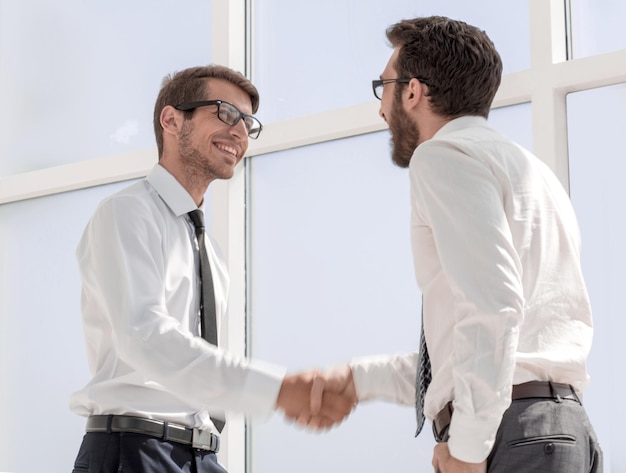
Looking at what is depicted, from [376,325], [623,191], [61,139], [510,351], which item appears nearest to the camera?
[510,351]

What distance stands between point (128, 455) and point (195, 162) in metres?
0.90

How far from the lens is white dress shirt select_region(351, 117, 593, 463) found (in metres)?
1.88

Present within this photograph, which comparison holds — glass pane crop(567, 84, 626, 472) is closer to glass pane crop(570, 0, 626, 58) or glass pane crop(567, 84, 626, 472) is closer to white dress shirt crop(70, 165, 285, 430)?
glass pane crop(570, 0, 626, 58)

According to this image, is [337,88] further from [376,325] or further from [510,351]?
[510,351]

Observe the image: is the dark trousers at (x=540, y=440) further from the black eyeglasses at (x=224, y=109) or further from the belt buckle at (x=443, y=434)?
the black eyeglasses at (x=224, y=109)

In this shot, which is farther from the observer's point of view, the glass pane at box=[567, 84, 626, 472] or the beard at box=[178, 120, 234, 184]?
the glass pane at box=[567, 84, 626, 472]

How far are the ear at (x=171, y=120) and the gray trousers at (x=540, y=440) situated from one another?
1502 millimetres

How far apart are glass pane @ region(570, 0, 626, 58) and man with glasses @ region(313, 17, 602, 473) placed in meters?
1.19

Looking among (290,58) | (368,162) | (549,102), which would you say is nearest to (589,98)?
(549,102)

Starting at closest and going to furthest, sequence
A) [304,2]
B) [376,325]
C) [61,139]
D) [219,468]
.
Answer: [219,468] → [376,325] → [304,2] → [61,139]

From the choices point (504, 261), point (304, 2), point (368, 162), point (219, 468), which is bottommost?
point (219, 468)

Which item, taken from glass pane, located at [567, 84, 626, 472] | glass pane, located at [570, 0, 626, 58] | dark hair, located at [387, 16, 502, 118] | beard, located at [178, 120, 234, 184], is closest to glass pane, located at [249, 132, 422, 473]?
glass pane, located at [567, 84, 626, 472]

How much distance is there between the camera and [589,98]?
3250 mm

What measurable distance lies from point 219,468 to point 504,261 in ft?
3.56
